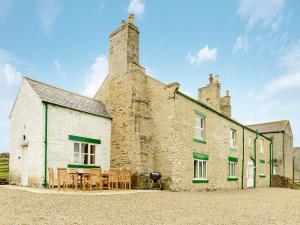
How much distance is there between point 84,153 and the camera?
15836mm

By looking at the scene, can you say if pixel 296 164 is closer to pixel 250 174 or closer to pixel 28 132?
pixel 250 174

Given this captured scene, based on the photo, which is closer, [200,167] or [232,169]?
[200,167]

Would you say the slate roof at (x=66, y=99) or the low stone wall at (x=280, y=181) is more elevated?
the slate roof at (x=66, y=99)

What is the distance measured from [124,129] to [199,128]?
16.5ft

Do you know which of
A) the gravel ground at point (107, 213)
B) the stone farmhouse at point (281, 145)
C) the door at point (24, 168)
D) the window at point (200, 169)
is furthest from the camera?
the stone farmhouse at point (281, 145)

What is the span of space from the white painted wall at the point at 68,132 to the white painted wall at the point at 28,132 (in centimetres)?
53

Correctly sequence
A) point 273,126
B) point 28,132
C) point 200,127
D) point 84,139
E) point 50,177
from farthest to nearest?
1. point 273,126
2. point 200,127
3. point 84,139
4. point 28,132
5. point 50,177

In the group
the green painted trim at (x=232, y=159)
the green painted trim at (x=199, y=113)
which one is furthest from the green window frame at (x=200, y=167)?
the green painted trim at (x=232, y=159)

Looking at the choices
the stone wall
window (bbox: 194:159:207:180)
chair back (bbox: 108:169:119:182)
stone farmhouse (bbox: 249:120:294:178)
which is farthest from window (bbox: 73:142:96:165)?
stone farmhouse (bbox: 249:120:294:178)

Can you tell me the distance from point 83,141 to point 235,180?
1308cm

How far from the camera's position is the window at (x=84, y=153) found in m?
15.4

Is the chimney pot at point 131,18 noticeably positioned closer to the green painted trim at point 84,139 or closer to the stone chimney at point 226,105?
the green painted trim at point 84,139

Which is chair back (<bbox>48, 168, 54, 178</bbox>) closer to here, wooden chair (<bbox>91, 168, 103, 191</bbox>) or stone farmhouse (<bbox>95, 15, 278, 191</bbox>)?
wooden chair (<bbox>91, 168, 103, 191</bbox>)

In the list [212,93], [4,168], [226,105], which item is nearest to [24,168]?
[4,168]
